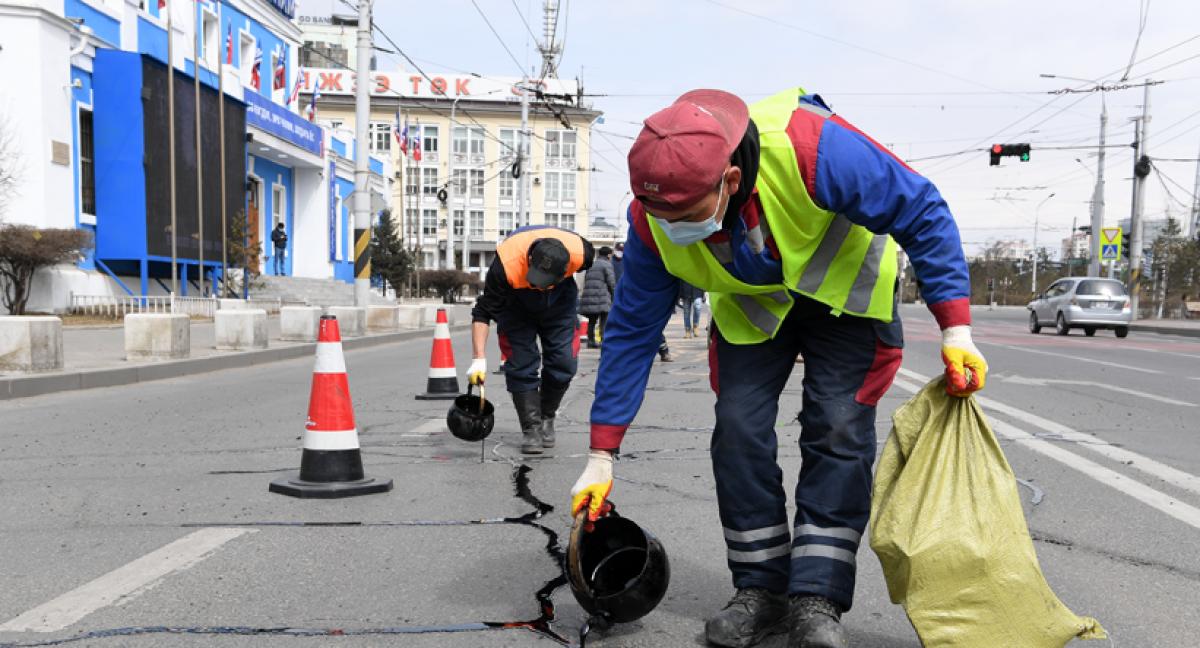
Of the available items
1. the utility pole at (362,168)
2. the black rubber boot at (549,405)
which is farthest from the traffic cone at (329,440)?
the utility pole at (362,168)

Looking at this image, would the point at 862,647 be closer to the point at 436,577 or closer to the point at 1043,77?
the point at 436,577

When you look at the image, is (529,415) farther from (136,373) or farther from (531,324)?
(136,373)

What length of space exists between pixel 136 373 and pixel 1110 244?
31411 mm

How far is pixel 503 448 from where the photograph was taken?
19.9ft

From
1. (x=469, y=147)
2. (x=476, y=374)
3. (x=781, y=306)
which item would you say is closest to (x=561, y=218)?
(x=469, y=147)

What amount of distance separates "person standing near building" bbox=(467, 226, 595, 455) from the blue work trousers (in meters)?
2.92

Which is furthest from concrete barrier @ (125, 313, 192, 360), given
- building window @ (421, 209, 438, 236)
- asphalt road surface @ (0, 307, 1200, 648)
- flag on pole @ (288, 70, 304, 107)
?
building window @ (421, 209, 438, 236)

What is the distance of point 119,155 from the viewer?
21.5m

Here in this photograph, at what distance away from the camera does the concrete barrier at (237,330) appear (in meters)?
13.3

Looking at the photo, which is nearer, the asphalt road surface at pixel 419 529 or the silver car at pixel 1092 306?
the asphalt road surface at pixel 419 529

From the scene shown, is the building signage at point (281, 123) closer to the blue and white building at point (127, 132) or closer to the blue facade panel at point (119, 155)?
the blue and white building at point (127, 132)

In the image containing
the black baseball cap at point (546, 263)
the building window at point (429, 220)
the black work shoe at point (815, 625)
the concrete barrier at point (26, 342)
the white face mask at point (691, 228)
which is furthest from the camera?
the building window at point (429, 220)

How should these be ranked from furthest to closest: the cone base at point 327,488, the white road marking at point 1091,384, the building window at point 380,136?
the building window at point 380,136
the white road marking at point 1091,384
the cone base at point 327,488

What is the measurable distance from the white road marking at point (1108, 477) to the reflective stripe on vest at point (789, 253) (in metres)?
1.94
